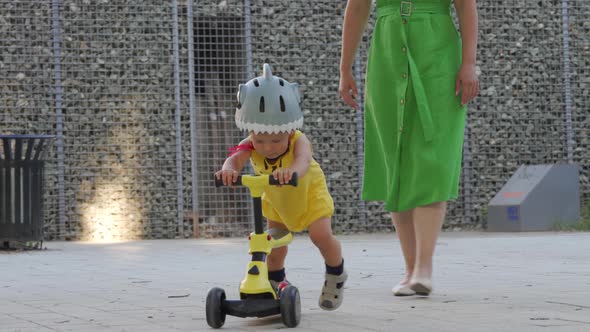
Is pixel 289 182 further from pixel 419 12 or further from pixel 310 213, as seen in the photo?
pixel 419 12

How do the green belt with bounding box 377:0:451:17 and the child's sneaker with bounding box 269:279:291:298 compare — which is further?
the green belt with bounding box 377:0:451:17

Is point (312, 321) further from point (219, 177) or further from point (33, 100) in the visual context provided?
point (33, 100)

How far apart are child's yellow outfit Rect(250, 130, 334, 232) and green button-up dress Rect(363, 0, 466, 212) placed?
0.88 m

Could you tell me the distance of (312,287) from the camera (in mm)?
5910

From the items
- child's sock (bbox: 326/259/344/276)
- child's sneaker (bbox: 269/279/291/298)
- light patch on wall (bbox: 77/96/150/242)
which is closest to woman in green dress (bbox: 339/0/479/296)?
child's sock (bbox: 326/259/344/276)

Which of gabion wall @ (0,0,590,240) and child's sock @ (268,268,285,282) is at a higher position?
gabion wall @ (0,0,590,240)

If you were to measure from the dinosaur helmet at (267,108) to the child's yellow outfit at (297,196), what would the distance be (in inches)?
6.2

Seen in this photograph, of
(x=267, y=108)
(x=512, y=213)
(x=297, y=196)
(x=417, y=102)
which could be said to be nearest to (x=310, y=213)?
(x=297, y=196)

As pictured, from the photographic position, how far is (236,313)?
420cm

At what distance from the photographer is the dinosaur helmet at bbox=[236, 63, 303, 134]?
4.46 m

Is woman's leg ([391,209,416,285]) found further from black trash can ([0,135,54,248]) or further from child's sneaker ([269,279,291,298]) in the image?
black trash can ([0,135,54,248])

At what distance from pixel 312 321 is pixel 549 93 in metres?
9.02

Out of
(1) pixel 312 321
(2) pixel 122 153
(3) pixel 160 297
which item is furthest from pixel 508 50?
(1) pixel 312 321

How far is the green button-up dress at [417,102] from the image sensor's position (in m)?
5.44
